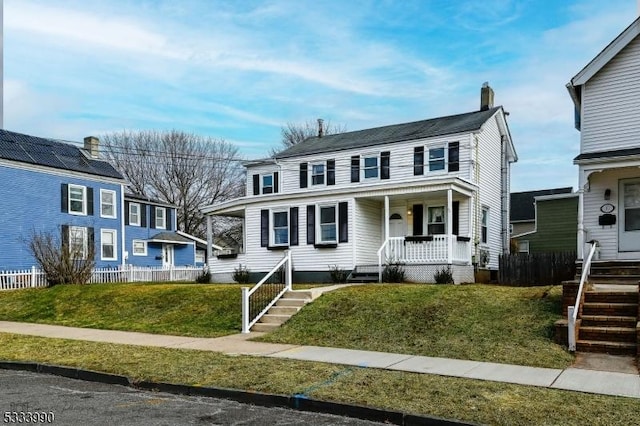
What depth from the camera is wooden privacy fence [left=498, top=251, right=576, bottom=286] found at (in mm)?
17422

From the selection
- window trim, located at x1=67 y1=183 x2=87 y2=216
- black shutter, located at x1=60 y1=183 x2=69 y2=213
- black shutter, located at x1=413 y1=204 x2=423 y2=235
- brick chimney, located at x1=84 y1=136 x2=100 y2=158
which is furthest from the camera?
brick chimney, located at x1=84 y1=136 x2=100 y2=158

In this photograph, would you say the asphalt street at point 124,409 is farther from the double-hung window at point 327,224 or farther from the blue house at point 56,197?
the blue house at point 56,197

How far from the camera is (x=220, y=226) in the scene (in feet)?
176

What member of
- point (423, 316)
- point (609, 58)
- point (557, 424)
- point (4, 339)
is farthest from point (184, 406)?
point (609, 58)

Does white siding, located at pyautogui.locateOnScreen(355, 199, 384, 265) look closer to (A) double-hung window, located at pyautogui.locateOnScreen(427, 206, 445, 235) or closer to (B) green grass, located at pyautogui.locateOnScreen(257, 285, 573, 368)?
(A) double-hung window, located at pyautogui.locateOnScreen(427, 206, 445, 235)

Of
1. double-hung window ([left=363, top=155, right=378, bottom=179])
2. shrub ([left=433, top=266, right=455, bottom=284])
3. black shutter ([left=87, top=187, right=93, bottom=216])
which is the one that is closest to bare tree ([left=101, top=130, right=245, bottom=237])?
black shutter ([left=87, top=187, right=93, bottom=216])

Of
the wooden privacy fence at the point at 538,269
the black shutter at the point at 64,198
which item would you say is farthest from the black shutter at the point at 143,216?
the wooden privacy fence at the point at 538,269

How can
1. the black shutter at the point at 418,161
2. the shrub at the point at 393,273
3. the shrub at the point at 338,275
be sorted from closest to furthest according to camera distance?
the shrub at the point at 393,273 < the shrub at the point at 338,275 < the black shutter at the point at 418,161

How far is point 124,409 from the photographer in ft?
21.6

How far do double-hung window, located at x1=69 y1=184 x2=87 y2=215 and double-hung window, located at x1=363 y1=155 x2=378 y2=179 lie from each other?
15.7 m

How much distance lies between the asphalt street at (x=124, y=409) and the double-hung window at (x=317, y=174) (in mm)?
19125

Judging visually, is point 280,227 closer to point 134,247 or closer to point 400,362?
point 400,362

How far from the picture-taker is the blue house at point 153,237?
34938 millimetres

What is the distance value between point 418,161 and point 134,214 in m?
19.9
